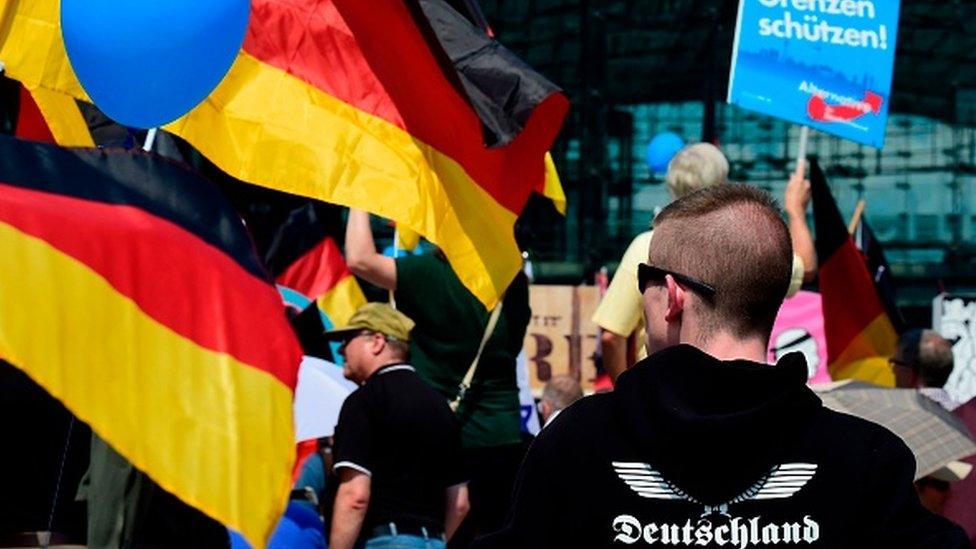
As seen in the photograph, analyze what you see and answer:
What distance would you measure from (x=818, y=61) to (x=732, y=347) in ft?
17.3

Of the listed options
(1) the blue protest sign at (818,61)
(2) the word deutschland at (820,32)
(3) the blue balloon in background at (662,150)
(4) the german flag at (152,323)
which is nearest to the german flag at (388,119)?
(4) the german flag at (152,323)

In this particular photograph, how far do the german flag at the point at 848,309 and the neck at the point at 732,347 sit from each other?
6.02 meters

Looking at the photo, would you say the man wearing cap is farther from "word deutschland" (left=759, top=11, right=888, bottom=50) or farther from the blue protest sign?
"word deutschland" (left=759, top=11, right=888, bottom=50)

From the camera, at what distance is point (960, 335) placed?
12031 mm

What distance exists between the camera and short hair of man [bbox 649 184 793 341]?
297 cm

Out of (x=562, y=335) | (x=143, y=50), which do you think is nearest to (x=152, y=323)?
(x=143, y=50)

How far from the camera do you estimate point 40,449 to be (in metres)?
6.21

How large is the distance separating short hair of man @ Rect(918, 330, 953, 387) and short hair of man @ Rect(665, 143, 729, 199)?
7.98 ft

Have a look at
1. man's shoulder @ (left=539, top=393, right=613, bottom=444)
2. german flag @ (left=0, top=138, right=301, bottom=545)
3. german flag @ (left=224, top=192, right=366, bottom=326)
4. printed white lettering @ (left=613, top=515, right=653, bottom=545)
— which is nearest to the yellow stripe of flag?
german flag @ (left=0, top=138, right=301, bottom=545)

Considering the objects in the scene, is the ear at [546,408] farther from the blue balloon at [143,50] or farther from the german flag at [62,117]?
the blue balloon at [143,50]

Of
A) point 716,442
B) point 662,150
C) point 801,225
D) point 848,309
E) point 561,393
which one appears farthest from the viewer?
point 662,150

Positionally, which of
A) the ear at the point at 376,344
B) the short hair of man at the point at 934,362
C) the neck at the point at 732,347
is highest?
the neck at the point at 732,347

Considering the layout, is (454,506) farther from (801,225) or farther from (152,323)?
(152,323)

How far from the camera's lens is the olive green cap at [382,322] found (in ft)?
23.5
